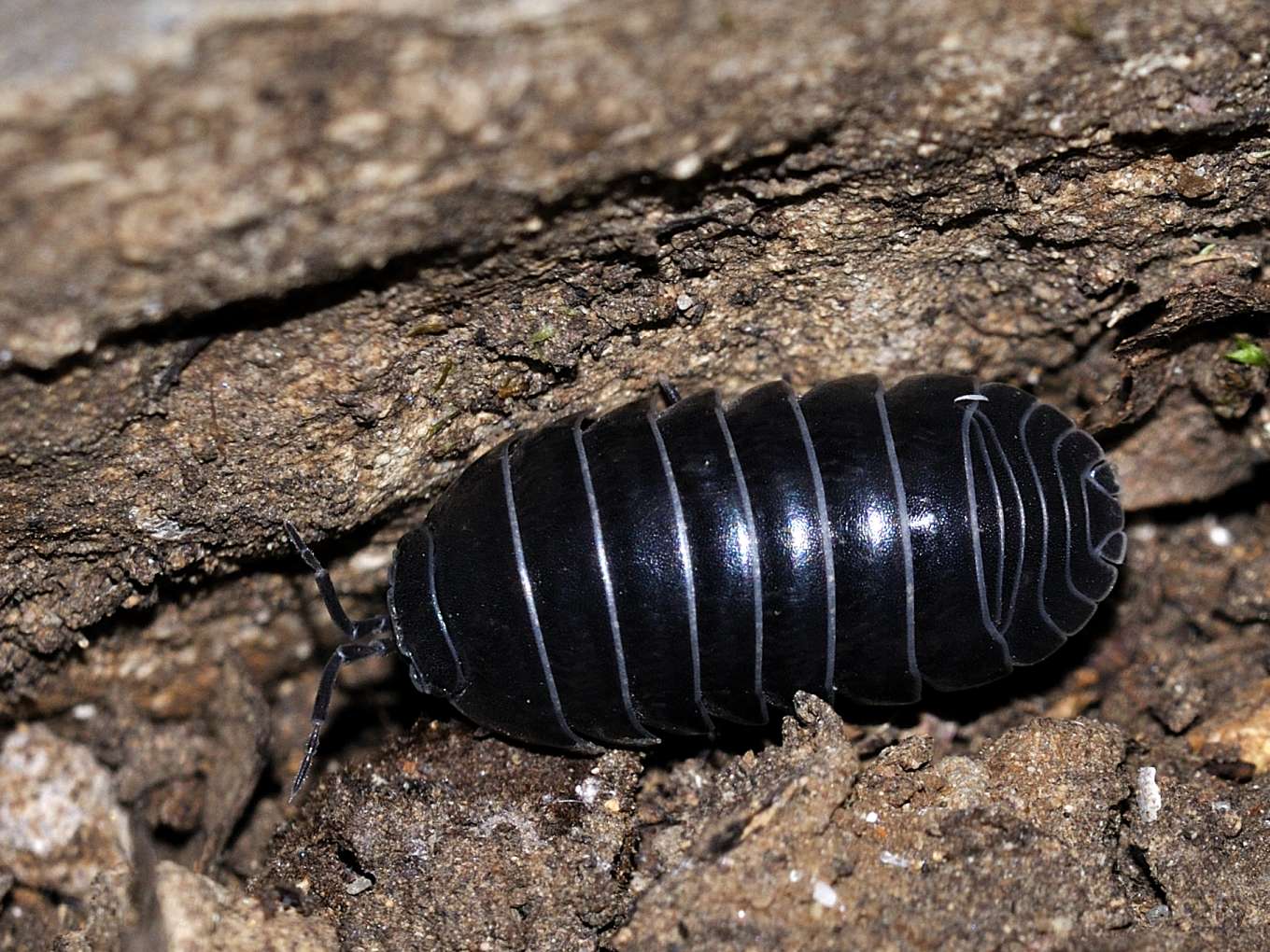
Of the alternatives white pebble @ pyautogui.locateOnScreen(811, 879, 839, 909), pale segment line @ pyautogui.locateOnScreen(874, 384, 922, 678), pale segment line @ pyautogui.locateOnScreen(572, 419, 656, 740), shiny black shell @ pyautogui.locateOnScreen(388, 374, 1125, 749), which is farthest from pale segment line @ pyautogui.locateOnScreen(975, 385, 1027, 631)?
pale segment line @ pyautogui.locateOnScreen(572, 419, 656, 740)

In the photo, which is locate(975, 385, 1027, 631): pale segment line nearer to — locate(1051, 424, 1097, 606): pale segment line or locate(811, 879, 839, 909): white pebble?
locate(1051, 424, 1097, 606): pale segment line

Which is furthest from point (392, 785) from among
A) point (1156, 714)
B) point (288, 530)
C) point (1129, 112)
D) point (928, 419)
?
point (1129, 112)

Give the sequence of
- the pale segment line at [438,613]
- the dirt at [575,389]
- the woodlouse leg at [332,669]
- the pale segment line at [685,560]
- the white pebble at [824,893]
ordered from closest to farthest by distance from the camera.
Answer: the dirt at [575,389] < the white pebble at [824,893] < the pale segment line at [685,560] < the pale segment line at [438,613] < the woodlouse leg at [332,669]

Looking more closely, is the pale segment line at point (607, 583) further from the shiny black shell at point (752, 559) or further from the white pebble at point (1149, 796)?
the white pebble at point (1149, 796)

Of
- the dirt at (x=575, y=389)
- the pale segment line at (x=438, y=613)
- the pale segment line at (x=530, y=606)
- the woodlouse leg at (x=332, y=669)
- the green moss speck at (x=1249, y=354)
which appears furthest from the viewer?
the green moss speck at (x=1249, y=354)

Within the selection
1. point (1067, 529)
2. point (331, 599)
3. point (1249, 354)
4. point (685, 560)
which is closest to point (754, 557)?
point (685, 560)

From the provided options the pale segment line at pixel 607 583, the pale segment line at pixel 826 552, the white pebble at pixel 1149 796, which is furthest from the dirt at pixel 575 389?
the pale segment line at pixel 826 552

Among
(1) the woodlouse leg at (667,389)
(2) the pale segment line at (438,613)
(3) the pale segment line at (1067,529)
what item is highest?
(1) the woodlouse leg at (667,389)
